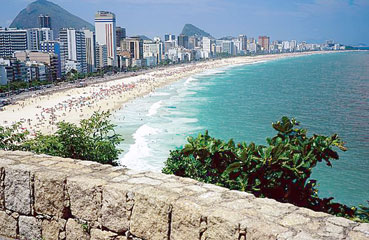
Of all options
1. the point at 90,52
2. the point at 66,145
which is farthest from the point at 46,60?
the point at 66,145

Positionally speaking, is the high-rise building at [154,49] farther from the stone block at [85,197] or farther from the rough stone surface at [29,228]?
the stone block at [85,197]

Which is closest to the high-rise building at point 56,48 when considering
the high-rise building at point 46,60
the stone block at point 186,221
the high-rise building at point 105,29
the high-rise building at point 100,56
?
the high-rise building at point 46,60

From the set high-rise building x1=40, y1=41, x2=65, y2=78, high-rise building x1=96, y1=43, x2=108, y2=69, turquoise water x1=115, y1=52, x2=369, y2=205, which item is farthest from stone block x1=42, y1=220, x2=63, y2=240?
high-rise building x1=96, y1=43, x2=108, y2=69

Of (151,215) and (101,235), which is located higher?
(151,215)

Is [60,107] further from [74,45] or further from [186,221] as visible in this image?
[74,45]

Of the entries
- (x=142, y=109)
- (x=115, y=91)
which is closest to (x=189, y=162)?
(x=142, y=109)

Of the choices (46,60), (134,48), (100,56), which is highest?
(134,48)
